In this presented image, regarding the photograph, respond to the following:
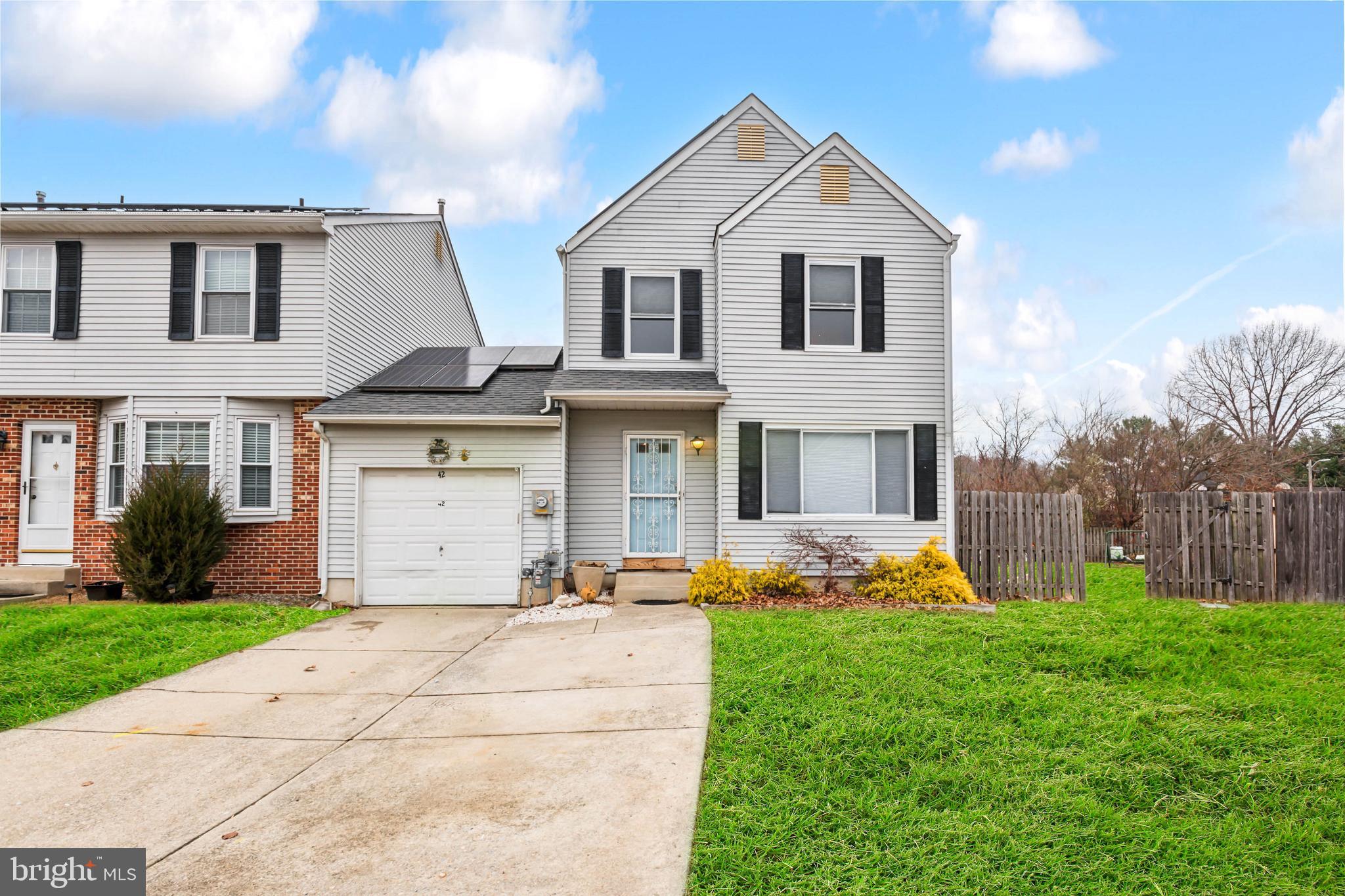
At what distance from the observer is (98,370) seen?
39.9 ft

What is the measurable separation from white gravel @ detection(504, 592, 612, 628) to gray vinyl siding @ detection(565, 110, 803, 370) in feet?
13.8

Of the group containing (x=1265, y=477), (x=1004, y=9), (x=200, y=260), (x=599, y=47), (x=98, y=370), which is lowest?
(x=1265, y=477)

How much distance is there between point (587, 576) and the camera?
11.6 m

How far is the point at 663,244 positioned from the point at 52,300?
10.7 meters

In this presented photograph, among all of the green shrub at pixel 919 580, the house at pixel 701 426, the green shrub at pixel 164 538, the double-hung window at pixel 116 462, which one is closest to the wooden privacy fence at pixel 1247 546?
the green shrub at pixel 919 580

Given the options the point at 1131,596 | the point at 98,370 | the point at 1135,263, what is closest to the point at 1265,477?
the point at 1135,263

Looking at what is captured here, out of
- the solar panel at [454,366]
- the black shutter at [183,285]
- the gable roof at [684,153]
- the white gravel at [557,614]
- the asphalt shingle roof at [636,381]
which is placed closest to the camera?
the white gravel at [557,614]

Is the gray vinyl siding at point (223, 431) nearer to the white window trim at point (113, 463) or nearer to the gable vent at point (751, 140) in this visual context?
the white window trim at point (113, 463)

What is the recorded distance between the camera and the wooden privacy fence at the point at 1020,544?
38.6 feet

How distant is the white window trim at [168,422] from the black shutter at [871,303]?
11.2m

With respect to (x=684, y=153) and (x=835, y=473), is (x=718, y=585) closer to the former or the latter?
(x=835, y=473)

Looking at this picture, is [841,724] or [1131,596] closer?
[841,724]

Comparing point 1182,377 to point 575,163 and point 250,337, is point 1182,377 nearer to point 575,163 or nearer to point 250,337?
point 575,163

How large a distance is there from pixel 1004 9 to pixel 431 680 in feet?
42.1
